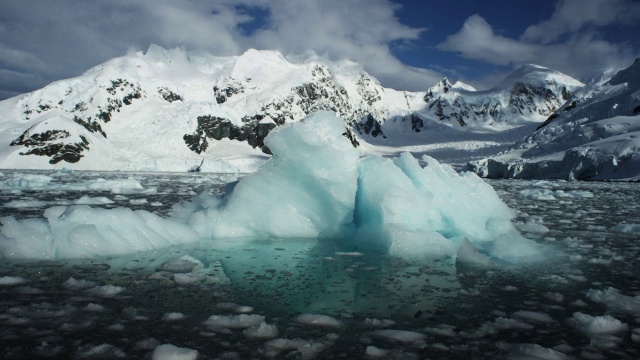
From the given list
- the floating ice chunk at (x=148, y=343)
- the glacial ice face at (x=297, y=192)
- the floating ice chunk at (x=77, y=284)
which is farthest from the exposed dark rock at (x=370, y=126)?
the floating ice chunk at (x=148, y=343)

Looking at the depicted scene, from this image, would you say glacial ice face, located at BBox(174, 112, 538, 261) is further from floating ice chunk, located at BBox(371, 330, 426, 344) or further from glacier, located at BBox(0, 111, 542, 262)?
floating ice chunk, located at BBox(371, 330, 426, 344)

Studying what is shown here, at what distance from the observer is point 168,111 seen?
110 m

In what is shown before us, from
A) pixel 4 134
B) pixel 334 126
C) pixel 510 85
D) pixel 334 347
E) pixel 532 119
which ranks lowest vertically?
pixel 334 347

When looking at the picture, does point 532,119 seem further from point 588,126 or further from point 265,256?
point 265,256

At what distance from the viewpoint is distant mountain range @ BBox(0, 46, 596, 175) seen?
79.6 metres

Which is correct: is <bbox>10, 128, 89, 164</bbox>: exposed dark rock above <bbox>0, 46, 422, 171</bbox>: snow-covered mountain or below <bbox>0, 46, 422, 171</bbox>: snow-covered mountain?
below

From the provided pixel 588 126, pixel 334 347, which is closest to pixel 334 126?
pixel 334 347

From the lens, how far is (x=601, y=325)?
9.69ft

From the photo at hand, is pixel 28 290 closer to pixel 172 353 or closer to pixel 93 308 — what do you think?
pixel 93 308

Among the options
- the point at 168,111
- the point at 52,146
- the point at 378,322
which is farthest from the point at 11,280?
the point at 168,111

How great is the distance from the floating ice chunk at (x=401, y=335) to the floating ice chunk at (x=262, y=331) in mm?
644

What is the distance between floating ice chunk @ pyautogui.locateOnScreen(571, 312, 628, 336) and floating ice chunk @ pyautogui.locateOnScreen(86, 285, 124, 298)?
349cm

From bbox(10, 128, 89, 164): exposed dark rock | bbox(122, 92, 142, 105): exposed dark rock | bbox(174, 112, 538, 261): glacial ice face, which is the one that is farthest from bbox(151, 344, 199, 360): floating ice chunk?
bbox(122, 92, 142, 105): exposed dark rock

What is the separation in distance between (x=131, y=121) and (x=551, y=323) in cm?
11615
